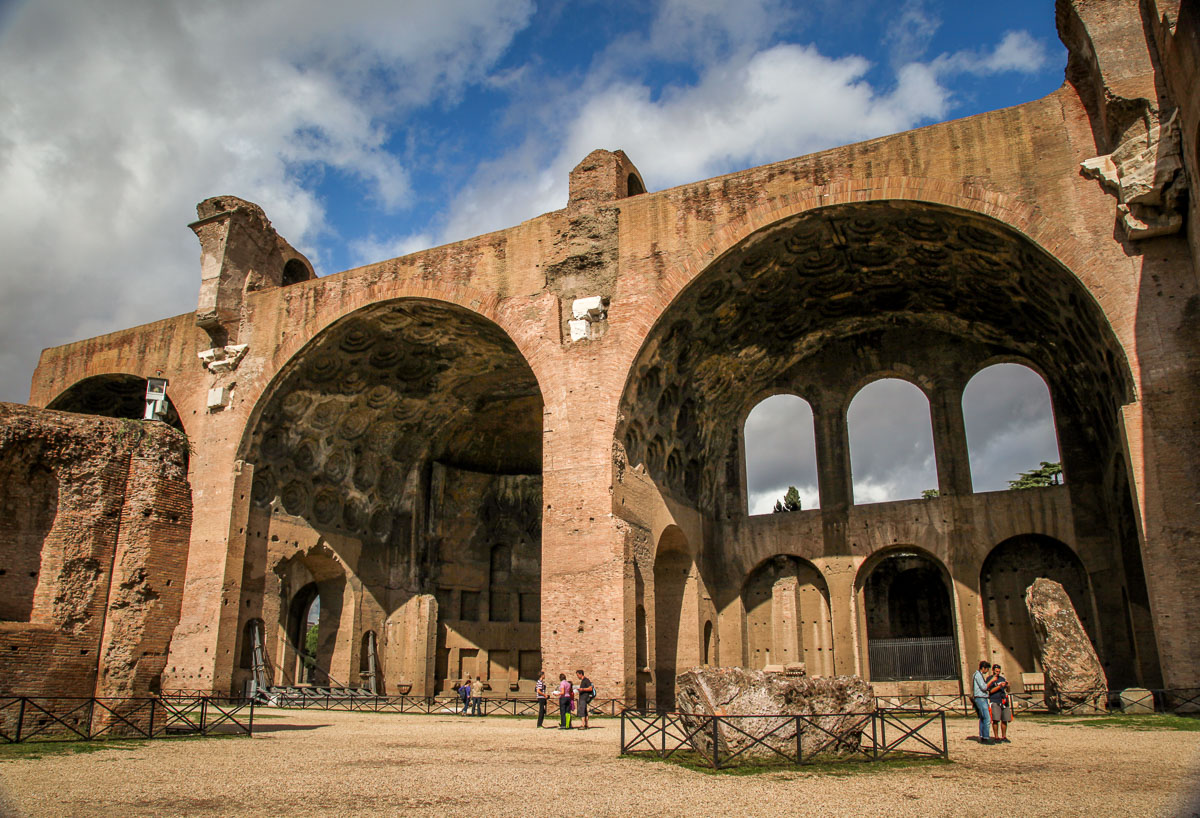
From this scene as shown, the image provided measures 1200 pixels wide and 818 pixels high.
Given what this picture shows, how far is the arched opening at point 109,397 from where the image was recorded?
2162cm

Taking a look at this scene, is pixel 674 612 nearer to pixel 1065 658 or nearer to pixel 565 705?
pixel 565 705

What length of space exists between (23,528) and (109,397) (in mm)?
14504

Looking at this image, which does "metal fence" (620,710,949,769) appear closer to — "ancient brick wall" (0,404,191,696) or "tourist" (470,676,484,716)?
"ancient brick wall" (0,404,191,696)

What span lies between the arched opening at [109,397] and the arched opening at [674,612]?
11798 millimetres

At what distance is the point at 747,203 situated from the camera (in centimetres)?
1505

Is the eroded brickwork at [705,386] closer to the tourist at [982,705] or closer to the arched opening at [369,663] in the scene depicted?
the arched opening at [369,663]

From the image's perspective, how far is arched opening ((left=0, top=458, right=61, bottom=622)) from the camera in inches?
380

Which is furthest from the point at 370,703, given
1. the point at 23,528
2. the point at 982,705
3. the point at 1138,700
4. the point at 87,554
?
the point at 1138,700

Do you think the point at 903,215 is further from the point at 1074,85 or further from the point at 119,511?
the point at 119,511

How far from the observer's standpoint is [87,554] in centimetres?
986

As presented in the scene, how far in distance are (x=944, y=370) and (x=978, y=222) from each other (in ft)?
18.0

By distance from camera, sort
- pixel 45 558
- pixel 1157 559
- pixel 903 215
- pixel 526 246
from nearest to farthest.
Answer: pixel 45 558 < pixel 1157 559 < pixel 903 215 < pixel 526 246

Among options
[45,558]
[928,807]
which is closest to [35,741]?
[45,558]

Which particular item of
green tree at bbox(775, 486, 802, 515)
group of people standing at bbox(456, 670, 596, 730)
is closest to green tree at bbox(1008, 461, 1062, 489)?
green tree at bbox(775, 486, 802, 515)
